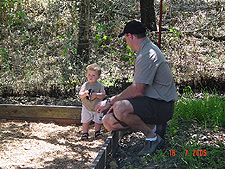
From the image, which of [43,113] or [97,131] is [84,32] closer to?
[43,113]

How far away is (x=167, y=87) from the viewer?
3.69m

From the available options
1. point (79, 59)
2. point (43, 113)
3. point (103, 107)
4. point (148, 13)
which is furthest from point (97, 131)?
point (148, 13)

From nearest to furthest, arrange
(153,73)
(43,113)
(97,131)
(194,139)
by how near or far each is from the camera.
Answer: (153,73), (194,139), (97,131), (43,113)

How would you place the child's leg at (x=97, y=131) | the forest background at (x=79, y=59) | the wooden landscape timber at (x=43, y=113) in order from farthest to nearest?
the forest background at (x=79, y=59), the wooden landscape timber at (x=43, y=113), the child's leg at (x=97, y=131)

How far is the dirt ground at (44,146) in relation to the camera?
12.7 ft

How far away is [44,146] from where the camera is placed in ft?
14.4

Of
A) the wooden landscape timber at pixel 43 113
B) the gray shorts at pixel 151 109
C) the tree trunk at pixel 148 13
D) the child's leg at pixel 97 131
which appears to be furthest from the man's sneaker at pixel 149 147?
the tree trunk at pixel 148 13

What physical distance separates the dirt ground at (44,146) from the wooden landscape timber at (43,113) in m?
0.12

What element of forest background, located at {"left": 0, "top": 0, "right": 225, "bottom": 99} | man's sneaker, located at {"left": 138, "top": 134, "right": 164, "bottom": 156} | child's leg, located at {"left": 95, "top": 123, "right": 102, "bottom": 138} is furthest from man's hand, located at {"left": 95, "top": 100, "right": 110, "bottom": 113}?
forest background, located at {"left": 0, "top": 0, "right": 225, "bottom": 99}

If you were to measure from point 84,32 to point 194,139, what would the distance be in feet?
13.7

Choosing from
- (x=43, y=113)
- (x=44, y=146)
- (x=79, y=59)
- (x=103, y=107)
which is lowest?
(x=44, y=146)

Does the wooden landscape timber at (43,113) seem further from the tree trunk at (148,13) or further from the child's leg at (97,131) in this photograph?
the tree trunk at (148,13)

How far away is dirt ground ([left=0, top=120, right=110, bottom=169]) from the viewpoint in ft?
12.7

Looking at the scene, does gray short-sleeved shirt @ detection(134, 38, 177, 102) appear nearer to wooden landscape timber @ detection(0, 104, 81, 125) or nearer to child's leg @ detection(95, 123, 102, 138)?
child's leg @ detection(95, 123, 102, 138)
